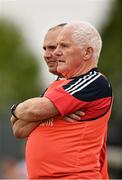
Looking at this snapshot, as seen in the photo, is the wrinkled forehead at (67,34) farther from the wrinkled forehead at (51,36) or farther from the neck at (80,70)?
the wrinkled forehead at (51,36)

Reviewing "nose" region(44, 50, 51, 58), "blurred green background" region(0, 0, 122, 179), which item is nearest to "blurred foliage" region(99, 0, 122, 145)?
"blurred green background" region(0, 0, 122, 179)

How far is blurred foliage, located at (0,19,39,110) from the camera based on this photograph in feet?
215

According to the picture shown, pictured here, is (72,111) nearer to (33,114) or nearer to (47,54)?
(33,114)

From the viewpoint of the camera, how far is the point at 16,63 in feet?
234

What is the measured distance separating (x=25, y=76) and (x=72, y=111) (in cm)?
6233

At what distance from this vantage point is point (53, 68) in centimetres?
723

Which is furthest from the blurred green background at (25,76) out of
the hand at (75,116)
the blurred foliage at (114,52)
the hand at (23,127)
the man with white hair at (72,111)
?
the hand at (75,116)

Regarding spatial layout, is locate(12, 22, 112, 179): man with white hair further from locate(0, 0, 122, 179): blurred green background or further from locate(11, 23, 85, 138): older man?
locate(0, 0, 122, 179): blurred green background

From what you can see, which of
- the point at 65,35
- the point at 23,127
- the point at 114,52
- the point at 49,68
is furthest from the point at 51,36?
the point at 114,52

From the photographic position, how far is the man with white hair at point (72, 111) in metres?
6.19

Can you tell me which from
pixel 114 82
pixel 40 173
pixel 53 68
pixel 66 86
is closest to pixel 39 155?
pixel 40 173

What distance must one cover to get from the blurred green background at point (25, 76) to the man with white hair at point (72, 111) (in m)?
12.7

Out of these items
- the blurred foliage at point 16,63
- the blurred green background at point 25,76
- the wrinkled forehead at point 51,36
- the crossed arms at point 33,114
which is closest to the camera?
the crossed arms at point 33,114

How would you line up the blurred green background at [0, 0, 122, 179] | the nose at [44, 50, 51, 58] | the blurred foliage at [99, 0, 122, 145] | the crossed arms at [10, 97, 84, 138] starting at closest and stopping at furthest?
the crossed arms at [10, 97, 84, 138]
the nose at [44, 50, 51, 58]
the blurred green background at [0, 0, 122, 179]
the blurred foliage at [99, 0, 122, 145]
